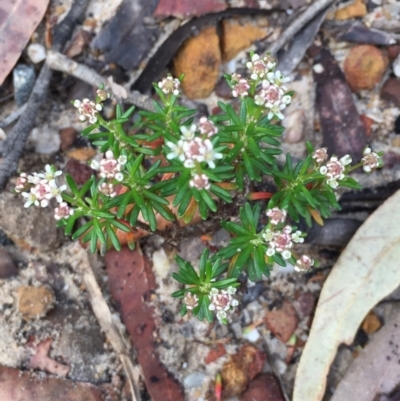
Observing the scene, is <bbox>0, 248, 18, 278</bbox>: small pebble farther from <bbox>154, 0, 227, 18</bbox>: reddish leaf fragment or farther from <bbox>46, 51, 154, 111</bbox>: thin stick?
<bbox>154, 0, 227, 18</bbox>: reddish leaf fragment

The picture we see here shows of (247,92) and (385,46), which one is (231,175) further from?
(385,46)

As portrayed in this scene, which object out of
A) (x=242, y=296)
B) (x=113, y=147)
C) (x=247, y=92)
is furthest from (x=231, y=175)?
(x=242, y=296)

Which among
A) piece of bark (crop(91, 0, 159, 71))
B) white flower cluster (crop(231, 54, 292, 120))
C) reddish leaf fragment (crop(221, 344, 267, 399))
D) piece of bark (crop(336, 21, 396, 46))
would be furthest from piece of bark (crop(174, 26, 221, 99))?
reddish leaf fragment (crop(221, 344, 267, 399))

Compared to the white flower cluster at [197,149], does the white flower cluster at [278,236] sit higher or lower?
lower

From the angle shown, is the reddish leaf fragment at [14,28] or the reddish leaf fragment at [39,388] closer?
the reddish leaf fragment at [39,388]

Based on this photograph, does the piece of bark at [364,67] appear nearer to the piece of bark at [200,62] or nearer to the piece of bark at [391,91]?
the piece of bark at [391,91]

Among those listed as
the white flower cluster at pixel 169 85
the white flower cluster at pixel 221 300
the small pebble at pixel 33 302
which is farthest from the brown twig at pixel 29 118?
the white flower cluster at pixel 221 300
